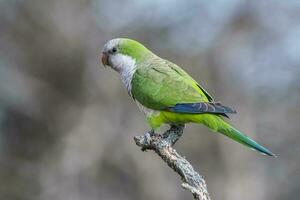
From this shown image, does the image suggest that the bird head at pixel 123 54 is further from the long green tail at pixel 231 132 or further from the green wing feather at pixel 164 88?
the long green tail at pixel 231 132

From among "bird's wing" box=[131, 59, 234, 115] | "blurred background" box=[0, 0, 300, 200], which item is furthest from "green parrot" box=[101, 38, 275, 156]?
"blurred background" box=[0, 0, 300, 200]

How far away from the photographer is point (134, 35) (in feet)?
38.1

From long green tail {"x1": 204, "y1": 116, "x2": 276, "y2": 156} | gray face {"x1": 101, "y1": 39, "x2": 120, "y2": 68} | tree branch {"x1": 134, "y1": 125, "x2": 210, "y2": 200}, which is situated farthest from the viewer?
gray face {"x1": 101, "y1": 39, "x2": 120, "y2": 68}

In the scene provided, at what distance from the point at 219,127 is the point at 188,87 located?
1.12ft

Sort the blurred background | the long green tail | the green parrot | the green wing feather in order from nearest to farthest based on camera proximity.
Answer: the long green tail < the green parrot < the green wing feather < the blurred background

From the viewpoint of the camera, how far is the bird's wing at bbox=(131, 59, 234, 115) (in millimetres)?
3932

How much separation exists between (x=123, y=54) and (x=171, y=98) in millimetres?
837

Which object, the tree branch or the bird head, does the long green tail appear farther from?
the bird head

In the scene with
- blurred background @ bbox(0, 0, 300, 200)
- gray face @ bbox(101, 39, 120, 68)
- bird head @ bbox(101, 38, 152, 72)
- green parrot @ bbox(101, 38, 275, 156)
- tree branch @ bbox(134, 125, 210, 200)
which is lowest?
tree branch @ bbox(134, 125, 210, 200)

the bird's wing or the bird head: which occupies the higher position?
the bird head

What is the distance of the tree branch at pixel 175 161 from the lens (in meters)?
3.00

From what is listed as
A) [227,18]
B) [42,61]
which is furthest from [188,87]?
[227,18]

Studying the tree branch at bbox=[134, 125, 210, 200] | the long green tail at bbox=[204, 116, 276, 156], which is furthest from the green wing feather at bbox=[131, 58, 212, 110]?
the tree branch at bbox=[134, 125, 210, 200]

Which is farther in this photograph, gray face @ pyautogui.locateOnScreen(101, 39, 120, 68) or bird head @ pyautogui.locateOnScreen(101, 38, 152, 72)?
gray face @ pyautogui.locateOnScreen(101, 39, 120, 68)
